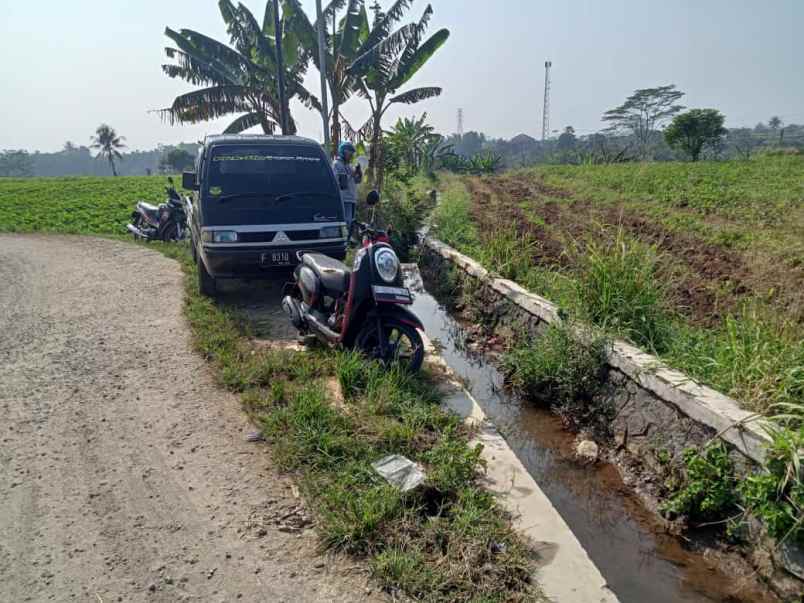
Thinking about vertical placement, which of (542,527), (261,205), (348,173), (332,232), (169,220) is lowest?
(542,527)

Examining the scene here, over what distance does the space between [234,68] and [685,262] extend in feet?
39.7

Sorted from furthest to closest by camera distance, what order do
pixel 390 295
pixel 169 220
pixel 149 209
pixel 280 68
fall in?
pixel 280 68 → pixel 149 209 → pixel 169 220 → pixel 390 295

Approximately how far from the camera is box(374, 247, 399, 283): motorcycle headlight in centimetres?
462

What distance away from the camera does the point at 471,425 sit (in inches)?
160

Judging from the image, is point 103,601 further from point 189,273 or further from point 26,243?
point 26,243

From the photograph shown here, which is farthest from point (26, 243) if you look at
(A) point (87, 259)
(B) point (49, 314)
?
(B) point (49, 314)

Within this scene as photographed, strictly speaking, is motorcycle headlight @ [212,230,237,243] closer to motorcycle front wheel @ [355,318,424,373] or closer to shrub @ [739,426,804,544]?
motorcycle front wheel @ [355,318,424,373]

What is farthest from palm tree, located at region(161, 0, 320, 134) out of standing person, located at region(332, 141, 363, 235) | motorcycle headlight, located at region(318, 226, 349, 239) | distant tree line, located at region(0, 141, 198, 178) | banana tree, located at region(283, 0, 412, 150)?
distant tree line, located at region(0, 141, 198, 178)

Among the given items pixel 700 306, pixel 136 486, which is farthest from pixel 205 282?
pixel 700 306

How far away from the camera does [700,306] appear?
587 centimetres

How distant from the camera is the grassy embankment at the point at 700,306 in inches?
123

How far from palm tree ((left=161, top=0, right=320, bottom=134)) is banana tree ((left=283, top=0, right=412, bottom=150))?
47cm

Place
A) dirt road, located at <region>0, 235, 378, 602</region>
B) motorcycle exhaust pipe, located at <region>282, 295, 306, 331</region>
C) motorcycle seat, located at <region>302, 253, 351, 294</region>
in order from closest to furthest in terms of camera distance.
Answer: dirt road, located at <region>0, 235, 378, 602</region>
motorcycle seat, located at <region>302, 253, 351, 294</region>
motorcycle exhaust pipe, located at <region>282, 295, 306, 331</region>

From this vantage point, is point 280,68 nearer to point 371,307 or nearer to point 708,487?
point 371,307
